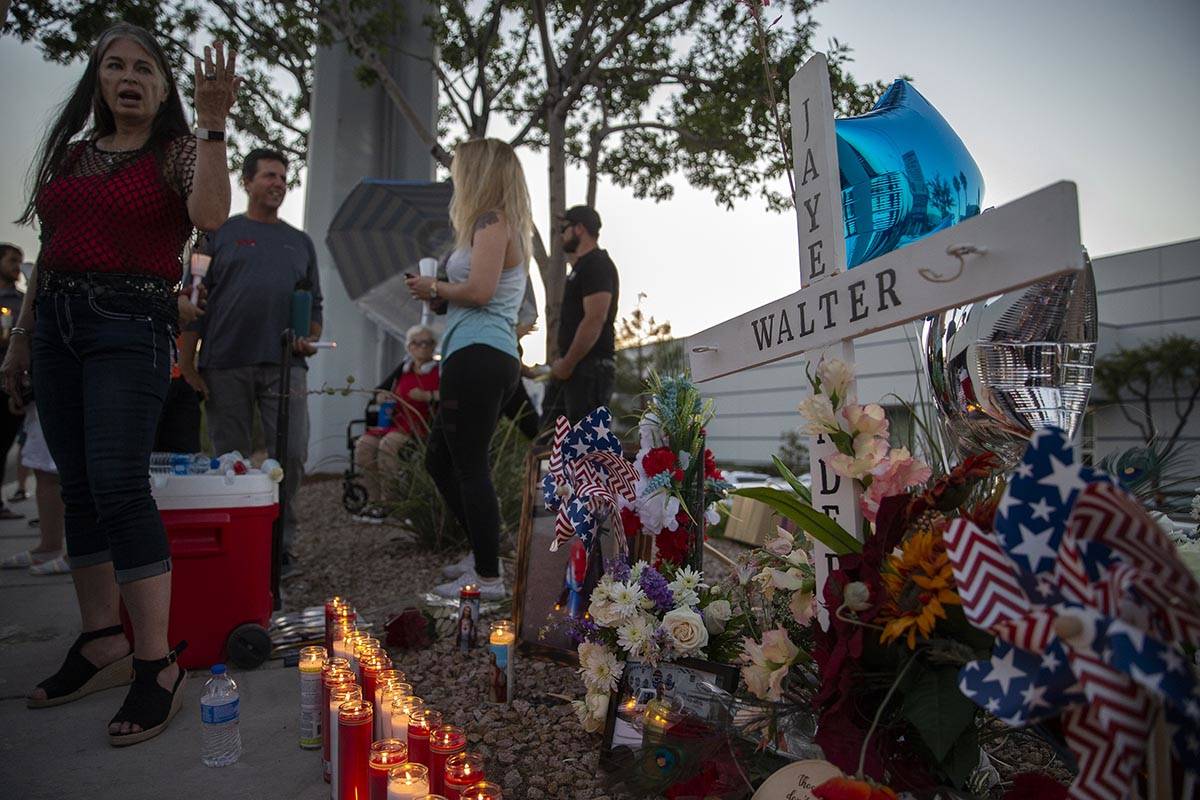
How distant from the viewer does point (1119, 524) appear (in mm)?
698

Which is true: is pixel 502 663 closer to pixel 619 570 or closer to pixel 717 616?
pixel 619 570

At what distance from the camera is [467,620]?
250 cm

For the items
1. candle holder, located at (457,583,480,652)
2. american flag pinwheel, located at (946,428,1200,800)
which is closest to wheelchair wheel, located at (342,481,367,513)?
candle holder, located at (457,583,480,652)

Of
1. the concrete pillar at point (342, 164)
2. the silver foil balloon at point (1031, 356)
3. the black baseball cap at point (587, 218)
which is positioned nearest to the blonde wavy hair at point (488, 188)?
the black baseball cap at point (587, 218)

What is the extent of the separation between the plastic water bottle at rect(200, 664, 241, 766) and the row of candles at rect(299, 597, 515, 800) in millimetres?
147

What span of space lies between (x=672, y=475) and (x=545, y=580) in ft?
2.35

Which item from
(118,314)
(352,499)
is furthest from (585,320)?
(352,499)

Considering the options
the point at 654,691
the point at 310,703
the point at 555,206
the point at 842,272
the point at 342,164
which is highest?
the point at 342,164

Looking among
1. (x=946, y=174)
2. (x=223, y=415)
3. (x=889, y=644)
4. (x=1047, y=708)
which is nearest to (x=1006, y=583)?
(x=1047, y=708)

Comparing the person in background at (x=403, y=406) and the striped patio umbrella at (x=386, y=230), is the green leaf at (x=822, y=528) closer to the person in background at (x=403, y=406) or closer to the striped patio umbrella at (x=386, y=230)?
the person in background at (x=403, y=406)

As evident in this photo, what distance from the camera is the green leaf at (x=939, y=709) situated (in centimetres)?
88

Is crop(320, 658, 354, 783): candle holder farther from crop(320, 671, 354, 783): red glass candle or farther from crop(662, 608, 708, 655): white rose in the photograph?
crop(662, 608, 708, 655): white rose

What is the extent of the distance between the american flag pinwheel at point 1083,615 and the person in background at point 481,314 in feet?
6.94

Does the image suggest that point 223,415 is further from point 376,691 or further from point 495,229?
point 376,691
